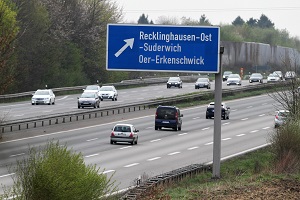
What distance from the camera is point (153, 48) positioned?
31781 millimetres

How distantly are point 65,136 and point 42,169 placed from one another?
37.5 metres

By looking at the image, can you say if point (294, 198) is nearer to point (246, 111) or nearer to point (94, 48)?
point (246, 111)

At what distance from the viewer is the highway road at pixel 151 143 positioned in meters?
40.2

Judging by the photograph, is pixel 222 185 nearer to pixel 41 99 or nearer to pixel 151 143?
pixel 151 143

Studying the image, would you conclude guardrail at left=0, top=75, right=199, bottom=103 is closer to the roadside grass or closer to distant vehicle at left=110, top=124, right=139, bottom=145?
distant vehicle at left=110, top=124, right=139, bottom=145

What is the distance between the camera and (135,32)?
104 ft

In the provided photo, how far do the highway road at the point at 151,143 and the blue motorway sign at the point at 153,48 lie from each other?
409cm

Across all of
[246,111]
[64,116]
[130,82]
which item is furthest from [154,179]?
[130,82]

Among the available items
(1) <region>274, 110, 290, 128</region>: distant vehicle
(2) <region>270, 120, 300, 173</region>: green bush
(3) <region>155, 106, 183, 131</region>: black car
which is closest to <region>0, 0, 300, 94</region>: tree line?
(3) <region>155, 106, 183, 131</region>: black car

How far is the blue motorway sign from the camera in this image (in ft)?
104

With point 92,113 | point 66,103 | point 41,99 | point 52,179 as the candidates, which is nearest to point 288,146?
Answer: point 52,179

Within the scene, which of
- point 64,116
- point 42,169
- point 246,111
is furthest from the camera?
point 246,111

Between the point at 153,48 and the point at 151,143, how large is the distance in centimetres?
2296

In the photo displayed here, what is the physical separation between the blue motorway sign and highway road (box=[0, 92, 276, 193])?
13.4 feet
